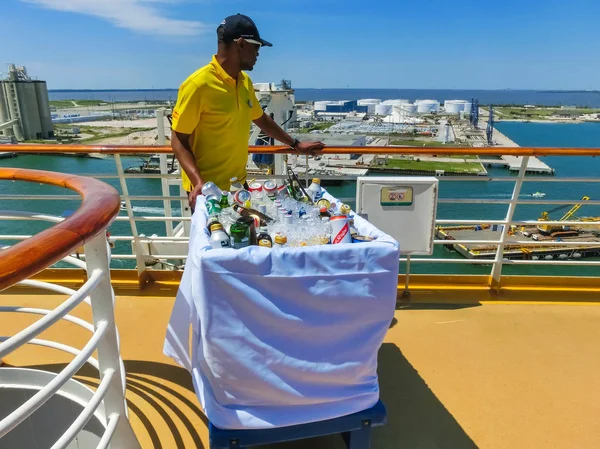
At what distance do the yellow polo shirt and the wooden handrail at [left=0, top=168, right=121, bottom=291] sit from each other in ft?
2.39

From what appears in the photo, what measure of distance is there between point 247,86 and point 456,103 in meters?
99.7

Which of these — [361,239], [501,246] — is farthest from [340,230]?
[501,246]

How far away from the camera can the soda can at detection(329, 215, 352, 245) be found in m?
1.27

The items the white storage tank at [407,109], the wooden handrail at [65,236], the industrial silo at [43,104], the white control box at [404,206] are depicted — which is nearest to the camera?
the wooden handrail at [65,236]

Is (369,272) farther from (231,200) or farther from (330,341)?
(231,200)

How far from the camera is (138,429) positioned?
1.62m

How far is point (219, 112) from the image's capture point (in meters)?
1.78

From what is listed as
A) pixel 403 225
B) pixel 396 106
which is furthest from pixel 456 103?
pixel 403 225

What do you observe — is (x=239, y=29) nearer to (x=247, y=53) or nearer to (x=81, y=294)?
(x=247, y=53)

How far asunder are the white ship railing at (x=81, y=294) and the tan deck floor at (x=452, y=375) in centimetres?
57

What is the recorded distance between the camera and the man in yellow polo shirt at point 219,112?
171cm

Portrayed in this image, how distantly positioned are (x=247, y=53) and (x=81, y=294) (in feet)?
4.19

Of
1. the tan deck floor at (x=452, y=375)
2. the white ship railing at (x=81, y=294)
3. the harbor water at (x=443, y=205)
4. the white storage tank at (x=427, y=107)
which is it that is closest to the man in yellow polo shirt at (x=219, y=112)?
the white ship railing at (x=81, y=294)

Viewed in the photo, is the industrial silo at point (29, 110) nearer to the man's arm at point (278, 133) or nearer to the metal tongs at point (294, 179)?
the man's arm at point (278, 133)
